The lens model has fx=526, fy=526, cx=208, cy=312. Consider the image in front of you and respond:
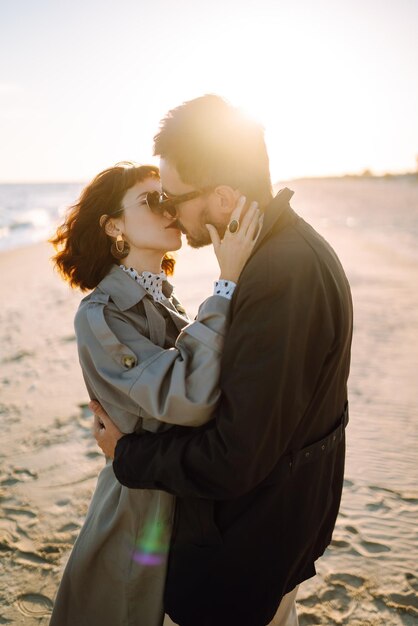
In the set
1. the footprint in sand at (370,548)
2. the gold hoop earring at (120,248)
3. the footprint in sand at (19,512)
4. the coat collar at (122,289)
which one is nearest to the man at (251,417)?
the coat collar at (122,289)

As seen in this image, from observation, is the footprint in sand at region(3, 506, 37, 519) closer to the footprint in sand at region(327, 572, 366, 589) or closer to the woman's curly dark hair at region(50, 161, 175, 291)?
the footprint in sand at region(327, 572, 366, 589)

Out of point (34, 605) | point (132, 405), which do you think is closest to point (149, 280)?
point (132, 405)

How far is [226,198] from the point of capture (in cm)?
199

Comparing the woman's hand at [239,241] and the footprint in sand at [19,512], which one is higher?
the woman's hand at [239,241]

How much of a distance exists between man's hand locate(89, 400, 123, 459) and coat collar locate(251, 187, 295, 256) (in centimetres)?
96

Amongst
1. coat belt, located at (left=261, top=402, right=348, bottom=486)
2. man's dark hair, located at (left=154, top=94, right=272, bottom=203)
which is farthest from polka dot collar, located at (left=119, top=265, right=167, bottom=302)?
coat belt, located at (left=261, top=402, right=348, bottom=486)

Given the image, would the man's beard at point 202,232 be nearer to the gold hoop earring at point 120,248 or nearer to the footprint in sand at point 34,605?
the gold hoop earring at point 120,248

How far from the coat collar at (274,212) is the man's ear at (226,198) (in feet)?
0.57

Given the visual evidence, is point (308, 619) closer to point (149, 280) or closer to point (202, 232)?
point (149, 280)

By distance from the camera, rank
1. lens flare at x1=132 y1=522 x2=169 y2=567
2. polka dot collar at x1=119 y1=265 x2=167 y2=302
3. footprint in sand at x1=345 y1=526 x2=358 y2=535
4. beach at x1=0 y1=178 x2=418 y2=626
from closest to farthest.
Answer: lens flare at x1=132 y1=522 x2=169 y2=567, polka dot collar at x1=119 y1=265 x2=167 y2=302, beach at x1=0 y1=178 x2=418 y2=626, footprint in sand at x1=345 y1=526 x2=358 y2=535

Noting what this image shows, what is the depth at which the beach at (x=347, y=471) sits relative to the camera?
11.3 ft

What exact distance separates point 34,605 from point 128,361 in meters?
2.26

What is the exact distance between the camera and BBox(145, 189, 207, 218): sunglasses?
2.05 metres

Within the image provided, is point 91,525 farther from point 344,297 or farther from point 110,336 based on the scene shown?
point 344,297
